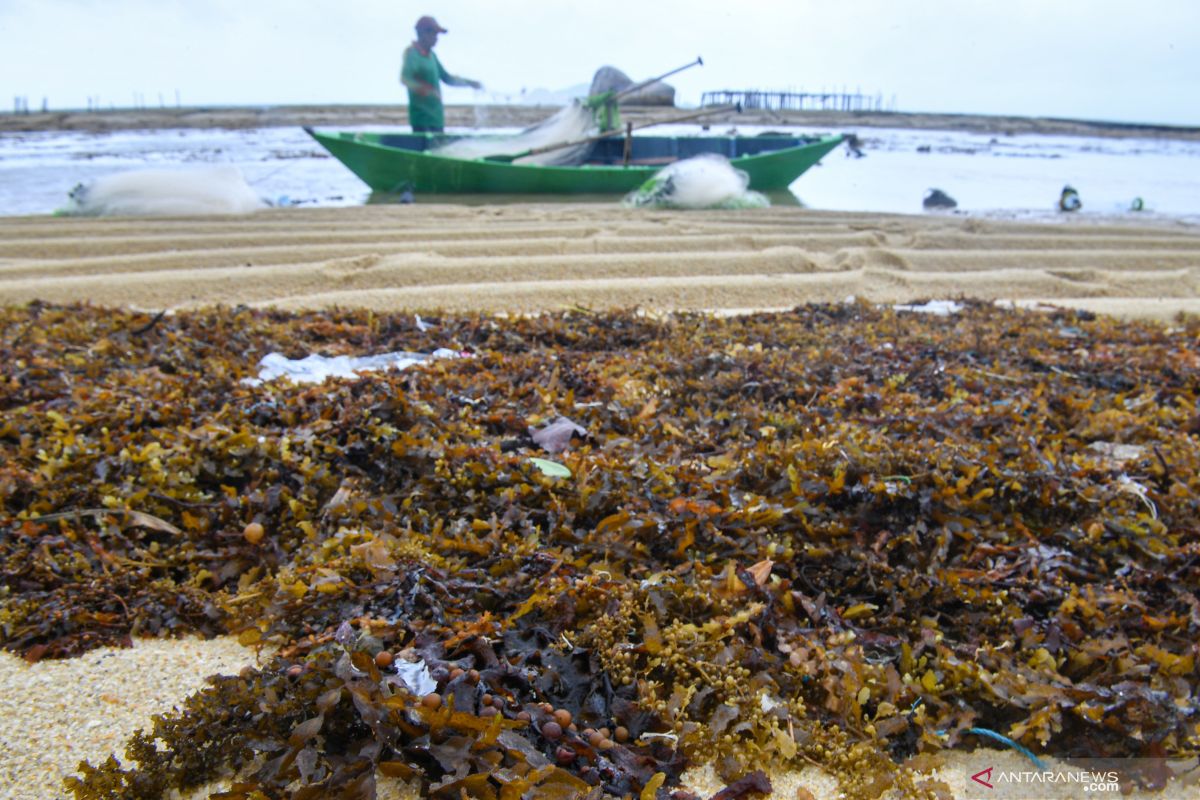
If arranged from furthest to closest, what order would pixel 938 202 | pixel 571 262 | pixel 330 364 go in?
pixel 938 202 → pixel 571 262 → pixel 330 364

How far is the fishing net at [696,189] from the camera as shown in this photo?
33.2 feet

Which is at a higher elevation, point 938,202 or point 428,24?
point 428,24

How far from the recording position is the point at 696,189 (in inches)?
397

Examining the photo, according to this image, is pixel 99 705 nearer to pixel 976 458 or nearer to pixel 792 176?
pixel 976 458

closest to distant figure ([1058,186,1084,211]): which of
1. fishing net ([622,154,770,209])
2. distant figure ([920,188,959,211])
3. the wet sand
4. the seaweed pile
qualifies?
distant figure ([920,188,959,211])

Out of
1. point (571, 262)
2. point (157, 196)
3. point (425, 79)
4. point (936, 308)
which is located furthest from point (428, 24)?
point (936, 308)

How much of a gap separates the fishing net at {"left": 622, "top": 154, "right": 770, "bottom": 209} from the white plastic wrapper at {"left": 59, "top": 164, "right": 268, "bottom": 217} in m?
4.96

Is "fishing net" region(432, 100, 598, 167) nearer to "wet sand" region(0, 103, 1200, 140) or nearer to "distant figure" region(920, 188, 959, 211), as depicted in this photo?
"distant figure" region(920, 188, 959, 211)

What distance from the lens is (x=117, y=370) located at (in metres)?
3.19

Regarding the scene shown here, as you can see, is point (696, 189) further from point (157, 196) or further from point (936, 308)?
point (157, 196)

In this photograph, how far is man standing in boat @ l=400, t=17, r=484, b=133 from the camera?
454 inches

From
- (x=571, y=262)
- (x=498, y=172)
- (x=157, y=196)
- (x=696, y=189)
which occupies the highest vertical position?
(x=498, y=172)

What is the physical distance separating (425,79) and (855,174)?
10.1 metres

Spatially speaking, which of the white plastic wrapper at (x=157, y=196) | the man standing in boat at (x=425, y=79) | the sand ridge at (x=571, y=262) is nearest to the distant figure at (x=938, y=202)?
the sand ridge at (x=571, y=262)
